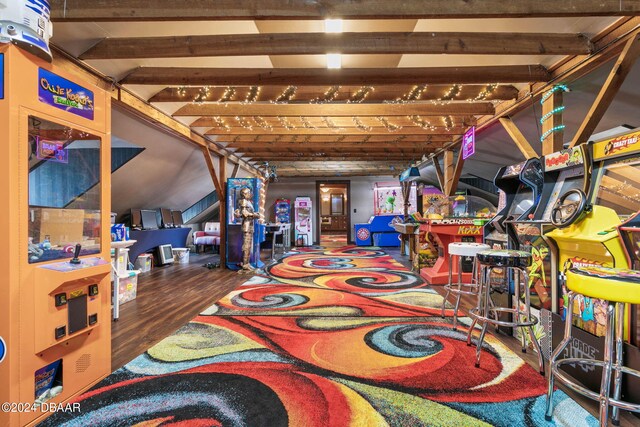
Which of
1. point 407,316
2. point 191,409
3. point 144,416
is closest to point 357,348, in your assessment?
point 407,316

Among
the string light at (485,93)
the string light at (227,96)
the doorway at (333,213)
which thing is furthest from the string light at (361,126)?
the doorway at (333,213)

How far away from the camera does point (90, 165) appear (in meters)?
2.30

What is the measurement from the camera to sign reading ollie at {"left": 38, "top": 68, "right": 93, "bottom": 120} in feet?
5.98

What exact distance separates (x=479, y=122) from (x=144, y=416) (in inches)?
237

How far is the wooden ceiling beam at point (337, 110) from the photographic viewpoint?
16.6ft

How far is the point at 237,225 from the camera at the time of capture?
6.80 m

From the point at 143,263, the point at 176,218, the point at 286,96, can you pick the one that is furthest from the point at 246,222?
the point at 176,218

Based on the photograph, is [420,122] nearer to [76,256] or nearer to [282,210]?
[76,256]

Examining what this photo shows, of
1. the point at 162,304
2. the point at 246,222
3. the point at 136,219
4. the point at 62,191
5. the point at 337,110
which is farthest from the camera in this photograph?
the point at 136,219

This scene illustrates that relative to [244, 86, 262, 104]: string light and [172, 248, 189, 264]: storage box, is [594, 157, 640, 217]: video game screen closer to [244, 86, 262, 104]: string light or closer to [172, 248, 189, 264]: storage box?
[244, 86, 262, 104]: string light

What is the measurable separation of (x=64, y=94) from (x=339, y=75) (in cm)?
258

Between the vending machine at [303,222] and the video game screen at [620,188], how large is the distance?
384 inches

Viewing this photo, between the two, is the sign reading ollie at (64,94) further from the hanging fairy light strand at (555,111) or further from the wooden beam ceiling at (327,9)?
the hanging fairy light strand at (555,111)

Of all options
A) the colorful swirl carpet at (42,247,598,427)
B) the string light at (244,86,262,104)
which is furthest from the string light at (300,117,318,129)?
the colorful swirl carpet at (42,247,598,427)
